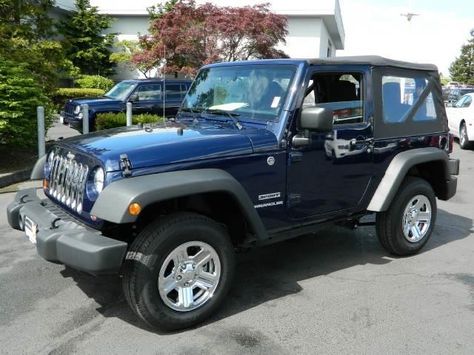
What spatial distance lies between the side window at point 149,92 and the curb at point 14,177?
20.0 feet

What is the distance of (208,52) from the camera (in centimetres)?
1972

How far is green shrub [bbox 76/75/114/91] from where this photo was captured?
26.5 m

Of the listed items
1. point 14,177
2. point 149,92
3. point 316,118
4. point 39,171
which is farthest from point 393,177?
point 149,92

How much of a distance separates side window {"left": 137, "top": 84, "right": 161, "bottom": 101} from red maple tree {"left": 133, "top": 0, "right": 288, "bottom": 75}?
529 cm

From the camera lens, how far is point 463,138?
14.4 metres

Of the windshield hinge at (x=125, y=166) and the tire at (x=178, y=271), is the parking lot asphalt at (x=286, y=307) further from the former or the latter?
the windshield hinge at (x=125, y=166)

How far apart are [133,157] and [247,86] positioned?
146cm

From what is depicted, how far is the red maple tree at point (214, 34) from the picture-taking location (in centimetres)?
1916

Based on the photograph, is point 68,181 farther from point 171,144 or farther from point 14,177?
point 14,177

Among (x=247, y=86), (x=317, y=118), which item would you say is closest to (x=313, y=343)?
(x=317, y=118)

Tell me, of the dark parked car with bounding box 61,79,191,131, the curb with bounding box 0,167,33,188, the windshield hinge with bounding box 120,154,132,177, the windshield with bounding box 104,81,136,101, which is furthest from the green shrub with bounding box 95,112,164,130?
the windshield hinge with bounding box 120,154,132,177

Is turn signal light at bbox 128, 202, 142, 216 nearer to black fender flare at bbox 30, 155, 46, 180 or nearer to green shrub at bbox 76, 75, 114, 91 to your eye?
black fender flare at bbox 30, 155, 46, 180

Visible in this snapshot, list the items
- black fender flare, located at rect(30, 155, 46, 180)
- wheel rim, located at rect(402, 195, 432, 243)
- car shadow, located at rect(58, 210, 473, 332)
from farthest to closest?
wheel rim, located at rect(402, 195, 432, 243), black fender flare, located at rect(30, 155, 46, 180), car shadow, located at rect(58, 210, 473, 332)

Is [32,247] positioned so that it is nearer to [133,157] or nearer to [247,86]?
[133,157]
